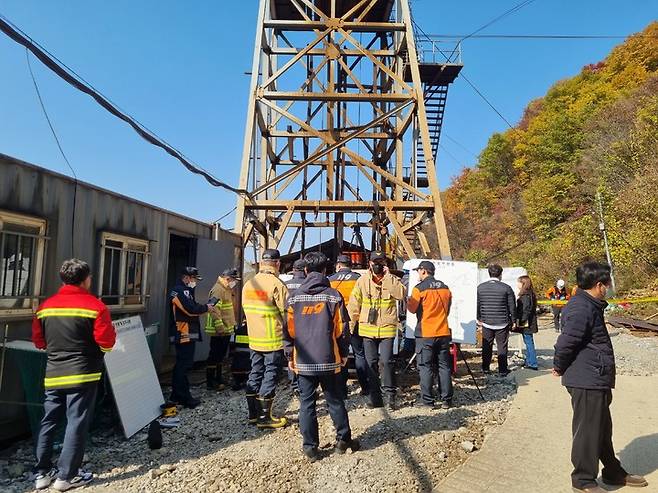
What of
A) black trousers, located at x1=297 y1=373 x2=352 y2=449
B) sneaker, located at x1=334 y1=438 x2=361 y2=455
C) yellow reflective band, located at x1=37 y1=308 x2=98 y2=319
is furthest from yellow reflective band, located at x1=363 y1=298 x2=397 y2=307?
yellow reflective band, located at x1=37 y1=308 x2=98 y2=319

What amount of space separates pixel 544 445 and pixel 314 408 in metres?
2.11

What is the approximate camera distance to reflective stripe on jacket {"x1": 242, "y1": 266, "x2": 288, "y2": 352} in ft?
15.8

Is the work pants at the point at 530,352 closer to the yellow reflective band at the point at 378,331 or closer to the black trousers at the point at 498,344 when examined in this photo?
the black trousers at the point at 498,344

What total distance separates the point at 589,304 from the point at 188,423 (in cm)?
393

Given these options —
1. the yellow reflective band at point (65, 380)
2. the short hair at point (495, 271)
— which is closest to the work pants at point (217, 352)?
the yellow reflective band at point (65, 380)

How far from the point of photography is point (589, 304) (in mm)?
3146

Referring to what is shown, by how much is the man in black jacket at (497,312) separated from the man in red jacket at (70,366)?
5.37 meters

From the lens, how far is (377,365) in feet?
17.5

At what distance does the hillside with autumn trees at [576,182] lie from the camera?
17.5m

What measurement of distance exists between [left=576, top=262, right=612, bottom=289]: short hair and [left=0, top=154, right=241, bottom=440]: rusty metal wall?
4505 millimetres

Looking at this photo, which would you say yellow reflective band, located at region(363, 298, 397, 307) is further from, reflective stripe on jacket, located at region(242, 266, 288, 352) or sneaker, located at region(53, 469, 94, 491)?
sneaker, located at region(53, 469, 94, 491)

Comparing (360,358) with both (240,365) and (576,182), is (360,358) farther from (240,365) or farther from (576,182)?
(576,182)

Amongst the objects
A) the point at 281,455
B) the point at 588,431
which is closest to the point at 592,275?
the point at 588,431

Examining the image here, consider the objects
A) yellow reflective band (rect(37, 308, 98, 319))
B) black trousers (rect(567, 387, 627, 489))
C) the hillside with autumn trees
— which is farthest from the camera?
the hillside with autumn trees
